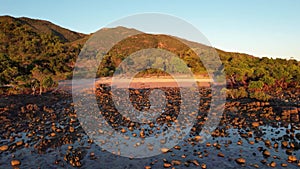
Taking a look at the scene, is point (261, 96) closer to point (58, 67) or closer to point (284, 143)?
point (284, 143)

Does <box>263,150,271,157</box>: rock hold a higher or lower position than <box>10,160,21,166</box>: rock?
higher

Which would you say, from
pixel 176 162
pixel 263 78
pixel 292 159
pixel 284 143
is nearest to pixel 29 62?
pixel 176 162

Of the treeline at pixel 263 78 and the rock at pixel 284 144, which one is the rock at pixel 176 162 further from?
the treeline at pixel 263 78

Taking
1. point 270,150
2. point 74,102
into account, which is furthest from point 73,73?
point 270,150

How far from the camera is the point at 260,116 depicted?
16469 mm

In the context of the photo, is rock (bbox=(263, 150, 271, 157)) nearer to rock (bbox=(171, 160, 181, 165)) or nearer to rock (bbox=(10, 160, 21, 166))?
rock (bbox=(171, 160, 181, 165))

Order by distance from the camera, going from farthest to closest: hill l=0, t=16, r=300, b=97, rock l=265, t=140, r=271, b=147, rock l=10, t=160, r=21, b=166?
1. hill l=0, t=16, r=300, b=97
2. rock l=265, t=140, r=271, b=147
3. rock l=10, t=160, r=21, b=166

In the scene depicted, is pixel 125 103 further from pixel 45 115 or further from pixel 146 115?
pixel 45 115

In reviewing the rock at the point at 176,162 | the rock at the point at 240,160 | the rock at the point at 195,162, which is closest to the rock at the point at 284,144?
the rock at the point at 240,160

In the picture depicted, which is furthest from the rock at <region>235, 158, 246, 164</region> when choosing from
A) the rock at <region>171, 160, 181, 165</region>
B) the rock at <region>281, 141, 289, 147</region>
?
the rock at <region>281, 141, 289, 147</region>

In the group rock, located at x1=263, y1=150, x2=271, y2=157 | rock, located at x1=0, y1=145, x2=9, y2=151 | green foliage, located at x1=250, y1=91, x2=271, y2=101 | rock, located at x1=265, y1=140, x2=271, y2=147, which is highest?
green foliage, located at x1=250, y1=91, x2=271, y2=101

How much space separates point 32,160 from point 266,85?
2634cm

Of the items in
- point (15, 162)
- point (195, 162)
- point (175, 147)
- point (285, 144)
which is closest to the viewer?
point (15, 162)

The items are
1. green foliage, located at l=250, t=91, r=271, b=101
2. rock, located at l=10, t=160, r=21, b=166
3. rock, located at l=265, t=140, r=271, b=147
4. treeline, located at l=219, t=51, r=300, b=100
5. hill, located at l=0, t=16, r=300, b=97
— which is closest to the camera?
rock, located at l=10, t=160, r=21, b=166
